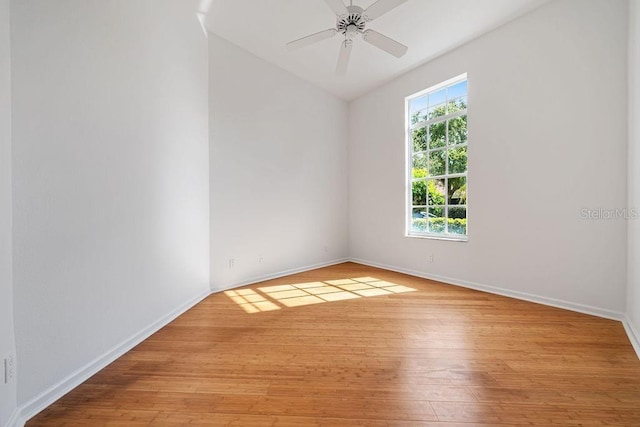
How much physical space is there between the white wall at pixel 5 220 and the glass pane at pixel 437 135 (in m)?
4.50

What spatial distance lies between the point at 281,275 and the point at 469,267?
285 cm

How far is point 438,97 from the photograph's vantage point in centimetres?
414

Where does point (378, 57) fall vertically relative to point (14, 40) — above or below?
above

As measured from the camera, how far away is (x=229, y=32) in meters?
3.42

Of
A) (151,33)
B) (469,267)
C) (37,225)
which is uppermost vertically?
→ (151,33)

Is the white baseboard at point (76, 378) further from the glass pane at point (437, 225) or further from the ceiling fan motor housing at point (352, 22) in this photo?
the glass pane at point (437, 225)

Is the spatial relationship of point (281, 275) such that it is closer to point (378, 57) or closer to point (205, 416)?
point (205, 416)

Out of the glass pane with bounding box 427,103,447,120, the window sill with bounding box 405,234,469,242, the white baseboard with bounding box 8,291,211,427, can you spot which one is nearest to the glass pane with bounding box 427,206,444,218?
the window sill with bounding box 405,234,469,242

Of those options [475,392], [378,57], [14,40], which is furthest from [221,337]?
[378,57]

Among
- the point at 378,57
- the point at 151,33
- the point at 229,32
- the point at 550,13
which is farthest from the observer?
the point at 378,57

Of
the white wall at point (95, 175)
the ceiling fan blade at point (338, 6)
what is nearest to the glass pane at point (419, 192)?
the ceiling fan blade at point (338, 6)

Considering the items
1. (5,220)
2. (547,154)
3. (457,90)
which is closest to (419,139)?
(457,90)

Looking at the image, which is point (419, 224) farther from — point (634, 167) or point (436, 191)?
point (634, 167)

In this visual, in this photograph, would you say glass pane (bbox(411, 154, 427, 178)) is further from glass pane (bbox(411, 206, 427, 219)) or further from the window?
glass pane (bbox(411, 206, 427, 219))
